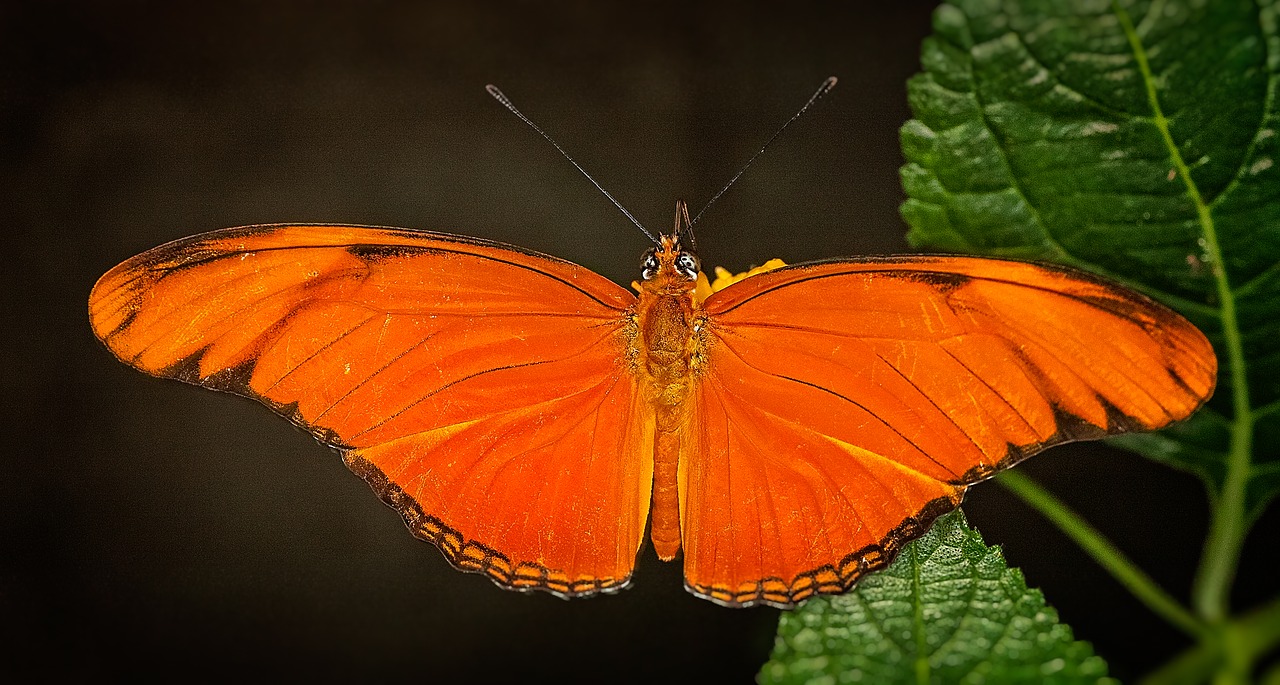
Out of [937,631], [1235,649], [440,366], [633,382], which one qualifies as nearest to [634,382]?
[633,382]

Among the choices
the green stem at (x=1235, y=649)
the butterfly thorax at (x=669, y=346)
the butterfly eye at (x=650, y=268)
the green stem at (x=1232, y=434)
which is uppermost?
the butterfly eye at (x=650, y=268)

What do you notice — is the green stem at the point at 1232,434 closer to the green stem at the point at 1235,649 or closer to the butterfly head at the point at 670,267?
the green stem at the point at 1235,649

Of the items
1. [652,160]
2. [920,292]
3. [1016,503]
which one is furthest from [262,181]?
[920,292]

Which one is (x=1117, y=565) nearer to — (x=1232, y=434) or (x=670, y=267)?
(x=1232, y=434)

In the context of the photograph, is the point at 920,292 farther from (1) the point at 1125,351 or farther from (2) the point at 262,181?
(2) the point at 262,181

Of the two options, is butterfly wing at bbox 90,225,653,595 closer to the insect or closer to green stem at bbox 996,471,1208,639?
the insect

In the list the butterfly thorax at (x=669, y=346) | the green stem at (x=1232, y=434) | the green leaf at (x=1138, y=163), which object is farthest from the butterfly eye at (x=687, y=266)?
the green stem at (x=1232, y=434)
